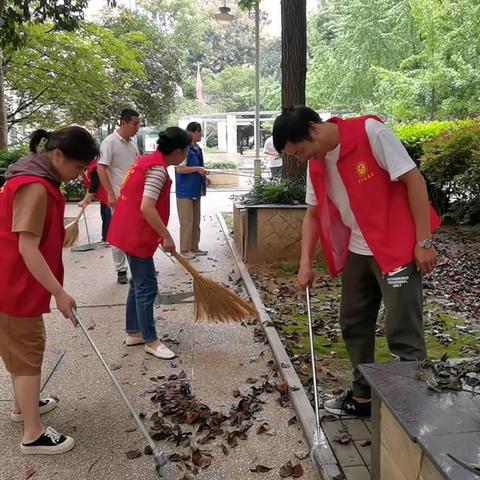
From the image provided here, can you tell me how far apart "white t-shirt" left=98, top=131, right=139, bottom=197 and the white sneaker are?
284cm

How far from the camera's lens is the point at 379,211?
8.11 feet

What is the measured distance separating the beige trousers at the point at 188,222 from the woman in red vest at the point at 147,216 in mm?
3360

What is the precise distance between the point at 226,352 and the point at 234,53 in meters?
46.8

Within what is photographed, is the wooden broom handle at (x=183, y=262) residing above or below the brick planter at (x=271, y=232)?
above

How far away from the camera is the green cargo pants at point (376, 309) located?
252 centimetres

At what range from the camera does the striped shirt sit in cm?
361

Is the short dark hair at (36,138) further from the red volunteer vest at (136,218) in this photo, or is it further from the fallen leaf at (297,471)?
the fallen leaf at (297,471)

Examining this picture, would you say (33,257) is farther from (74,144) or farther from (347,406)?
(347,406)

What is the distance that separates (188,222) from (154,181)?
12.3 feet

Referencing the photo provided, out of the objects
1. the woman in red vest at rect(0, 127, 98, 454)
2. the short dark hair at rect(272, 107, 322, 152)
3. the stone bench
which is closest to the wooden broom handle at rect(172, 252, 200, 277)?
the woman in red vest at rect(0, 127, 98, 454)

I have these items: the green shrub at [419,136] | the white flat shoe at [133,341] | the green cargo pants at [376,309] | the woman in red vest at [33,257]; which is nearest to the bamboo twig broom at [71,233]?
the white flat shoe at [133,341]

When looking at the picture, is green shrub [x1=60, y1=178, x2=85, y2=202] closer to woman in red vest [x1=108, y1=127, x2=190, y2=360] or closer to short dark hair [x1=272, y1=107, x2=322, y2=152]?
woman in red vest [x1=108, y1=127, x2=190, y2=360]

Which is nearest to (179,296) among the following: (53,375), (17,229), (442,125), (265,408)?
(53,375)

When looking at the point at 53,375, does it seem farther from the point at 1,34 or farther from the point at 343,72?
the point at 343,72
